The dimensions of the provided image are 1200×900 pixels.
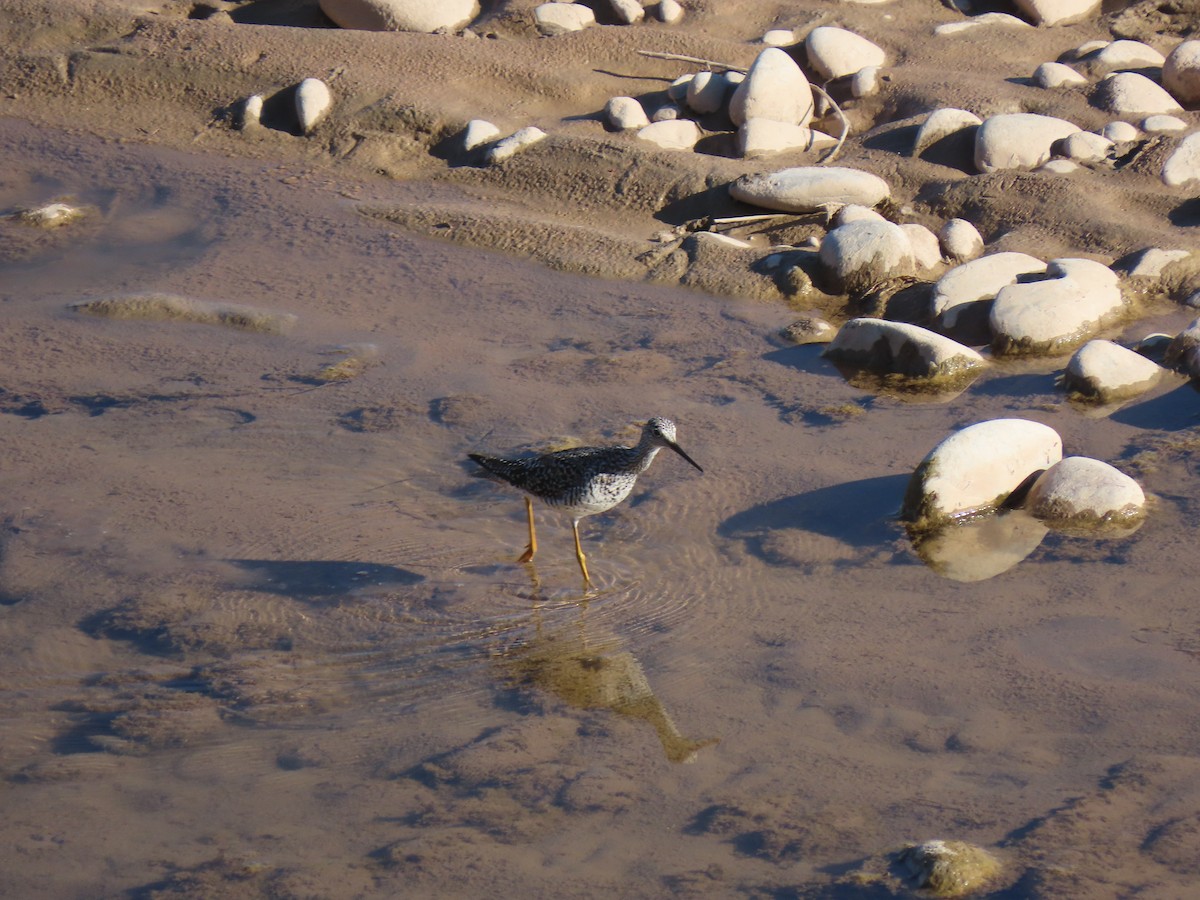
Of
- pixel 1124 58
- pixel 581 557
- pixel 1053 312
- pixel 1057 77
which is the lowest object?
pixel 581 557

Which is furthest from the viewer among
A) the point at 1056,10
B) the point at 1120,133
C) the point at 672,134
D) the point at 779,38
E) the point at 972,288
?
the point at 1056,10

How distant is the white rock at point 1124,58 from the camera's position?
11.1 metres

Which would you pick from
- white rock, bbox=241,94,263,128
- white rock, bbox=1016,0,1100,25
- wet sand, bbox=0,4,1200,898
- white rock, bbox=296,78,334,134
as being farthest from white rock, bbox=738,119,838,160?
white rock, bbox=241,94,263,128

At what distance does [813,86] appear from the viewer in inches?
434

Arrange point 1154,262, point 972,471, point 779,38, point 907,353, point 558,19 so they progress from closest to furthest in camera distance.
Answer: point 972,471, point 907,353, point 1154,262, point 779,38, point 558,19

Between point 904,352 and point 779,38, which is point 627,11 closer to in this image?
point 779,38

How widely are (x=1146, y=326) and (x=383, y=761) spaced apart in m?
5.82

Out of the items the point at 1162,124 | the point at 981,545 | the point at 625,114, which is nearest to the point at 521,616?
the point at 981,545

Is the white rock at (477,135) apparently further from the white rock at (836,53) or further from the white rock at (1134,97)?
the white rock at (1134,97)

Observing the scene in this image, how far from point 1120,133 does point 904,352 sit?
11.3ft

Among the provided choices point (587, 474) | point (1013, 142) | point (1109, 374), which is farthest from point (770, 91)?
point (587, 474)

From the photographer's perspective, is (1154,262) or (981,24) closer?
(1154,262)

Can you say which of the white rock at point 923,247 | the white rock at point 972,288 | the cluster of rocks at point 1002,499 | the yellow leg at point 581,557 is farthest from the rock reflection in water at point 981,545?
the white rock at point 923,247

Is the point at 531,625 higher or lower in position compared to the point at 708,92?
lower
